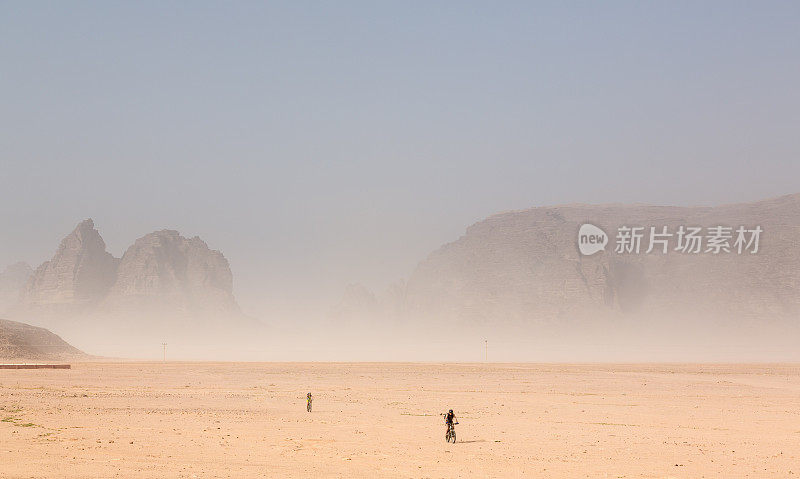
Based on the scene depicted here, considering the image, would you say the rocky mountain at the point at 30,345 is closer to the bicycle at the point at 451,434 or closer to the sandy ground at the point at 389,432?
the sandy ground at the point at 389,432

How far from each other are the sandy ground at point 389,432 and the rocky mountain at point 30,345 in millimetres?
51901

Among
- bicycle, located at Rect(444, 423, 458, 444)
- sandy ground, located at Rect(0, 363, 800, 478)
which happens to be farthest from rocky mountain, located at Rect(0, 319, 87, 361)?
bicycle, located at Rect(444, 423, 458, 444)

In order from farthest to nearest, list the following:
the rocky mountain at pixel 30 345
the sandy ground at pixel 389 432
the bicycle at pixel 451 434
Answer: the rocky mountain at pixel 30 345
the bicycle at pixel 451 434
the sandy ground at pixel 389 432

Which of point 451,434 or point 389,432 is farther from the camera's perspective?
point 389,432

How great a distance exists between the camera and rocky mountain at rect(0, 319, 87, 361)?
103 m

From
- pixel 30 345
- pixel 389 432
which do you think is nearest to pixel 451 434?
pixel 389 432

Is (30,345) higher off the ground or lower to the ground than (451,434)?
higher

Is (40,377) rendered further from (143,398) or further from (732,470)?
(732,470)

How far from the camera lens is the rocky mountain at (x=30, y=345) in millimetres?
103125

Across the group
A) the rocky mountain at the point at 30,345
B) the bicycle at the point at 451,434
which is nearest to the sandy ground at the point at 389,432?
the bicycle at the point at 451,434

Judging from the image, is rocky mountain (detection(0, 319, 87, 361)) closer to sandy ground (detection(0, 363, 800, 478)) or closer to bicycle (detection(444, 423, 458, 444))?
sandy ground (detection(0, 363, 800, 478))

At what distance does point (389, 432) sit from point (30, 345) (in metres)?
91.3

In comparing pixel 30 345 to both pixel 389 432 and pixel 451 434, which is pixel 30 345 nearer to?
pixel 389 432

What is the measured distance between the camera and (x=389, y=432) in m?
31.2
